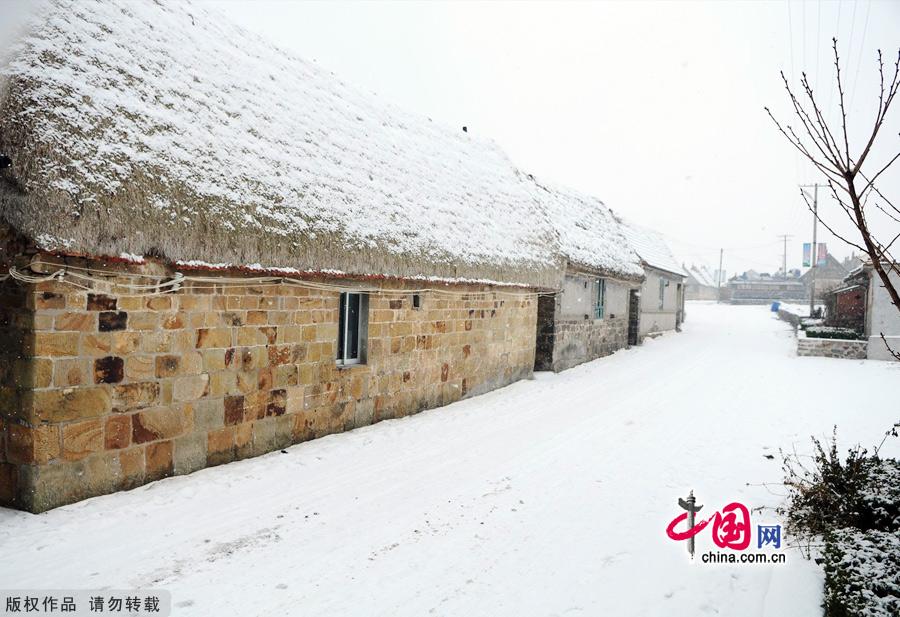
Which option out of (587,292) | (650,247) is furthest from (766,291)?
(587,292)

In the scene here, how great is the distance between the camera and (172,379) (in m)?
5.06

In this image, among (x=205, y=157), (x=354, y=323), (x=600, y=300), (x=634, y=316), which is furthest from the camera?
(x=634, y=316)

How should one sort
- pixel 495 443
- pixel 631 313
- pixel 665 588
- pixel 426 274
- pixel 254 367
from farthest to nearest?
pixel 631 313, pixel 426 274, pixel 495 443, pixel 254 367, pixel 665 588

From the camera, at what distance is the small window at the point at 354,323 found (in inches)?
283

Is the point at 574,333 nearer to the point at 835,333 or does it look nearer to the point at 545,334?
the point at 545,334

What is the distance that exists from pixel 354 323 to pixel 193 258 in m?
2.68

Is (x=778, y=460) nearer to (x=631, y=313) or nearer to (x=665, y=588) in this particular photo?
(x=665, y=588)

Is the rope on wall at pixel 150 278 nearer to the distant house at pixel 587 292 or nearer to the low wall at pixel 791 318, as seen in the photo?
the distant house at pixel 587 292

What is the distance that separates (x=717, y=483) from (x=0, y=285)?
22.5 ft

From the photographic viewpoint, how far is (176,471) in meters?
5.15

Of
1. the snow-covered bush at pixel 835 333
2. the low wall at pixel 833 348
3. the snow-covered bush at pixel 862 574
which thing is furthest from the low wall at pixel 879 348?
the snow-covered bush at pixel 862 574

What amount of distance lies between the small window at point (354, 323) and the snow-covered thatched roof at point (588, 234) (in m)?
6.16

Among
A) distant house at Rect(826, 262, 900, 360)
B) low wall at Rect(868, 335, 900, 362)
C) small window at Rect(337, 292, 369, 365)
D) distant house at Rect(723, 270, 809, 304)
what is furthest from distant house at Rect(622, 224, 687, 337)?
distant house at Rect(723, 270, 809, 304)

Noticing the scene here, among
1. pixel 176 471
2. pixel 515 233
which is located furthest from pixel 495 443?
pixel 515 233
